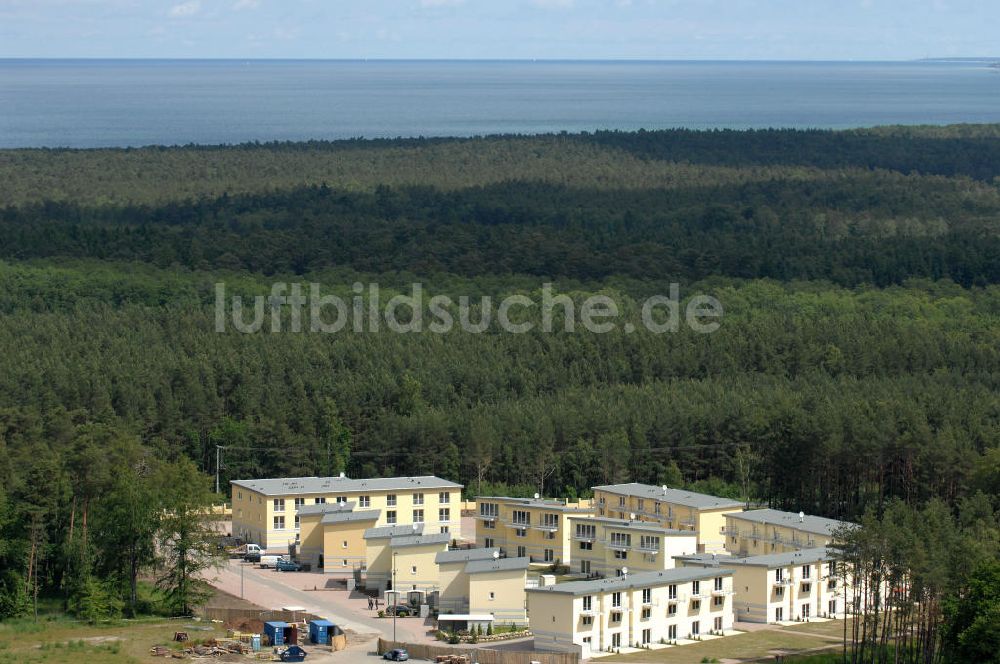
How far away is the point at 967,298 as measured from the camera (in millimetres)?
94125

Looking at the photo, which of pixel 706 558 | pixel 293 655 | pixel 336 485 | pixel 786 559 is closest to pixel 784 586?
pixel 786 559

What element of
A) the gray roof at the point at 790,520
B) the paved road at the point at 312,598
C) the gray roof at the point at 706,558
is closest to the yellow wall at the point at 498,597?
the paved road at the point at 312,598

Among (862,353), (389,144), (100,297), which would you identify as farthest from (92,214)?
(862,353)

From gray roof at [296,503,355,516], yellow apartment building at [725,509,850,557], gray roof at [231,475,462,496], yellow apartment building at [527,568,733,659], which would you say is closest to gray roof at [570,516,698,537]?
yellow apartment building at [725,509,850,557]

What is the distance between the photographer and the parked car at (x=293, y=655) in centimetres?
3662

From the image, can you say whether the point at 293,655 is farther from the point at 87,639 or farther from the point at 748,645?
the point at 748,645

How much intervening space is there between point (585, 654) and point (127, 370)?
106ft

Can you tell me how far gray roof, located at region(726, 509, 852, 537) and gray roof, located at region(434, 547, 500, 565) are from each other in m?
7.15

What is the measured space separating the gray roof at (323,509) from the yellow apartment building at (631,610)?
33.6 feet

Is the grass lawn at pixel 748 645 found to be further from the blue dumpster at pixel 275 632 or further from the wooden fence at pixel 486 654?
the blue dumpster at pixel 275 632

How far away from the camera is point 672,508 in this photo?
1881 inches

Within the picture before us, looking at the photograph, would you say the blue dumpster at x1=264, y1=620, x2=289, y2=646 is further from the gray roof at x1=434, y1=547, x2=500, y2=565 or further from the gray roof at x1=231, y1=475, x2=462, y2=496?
the gray roof at x1=231, y1=475, x2=462, y2=496

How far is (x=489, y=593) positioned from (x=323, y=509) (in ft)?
28.2

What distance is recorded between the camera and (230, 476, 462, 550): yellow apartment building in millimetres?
49156
